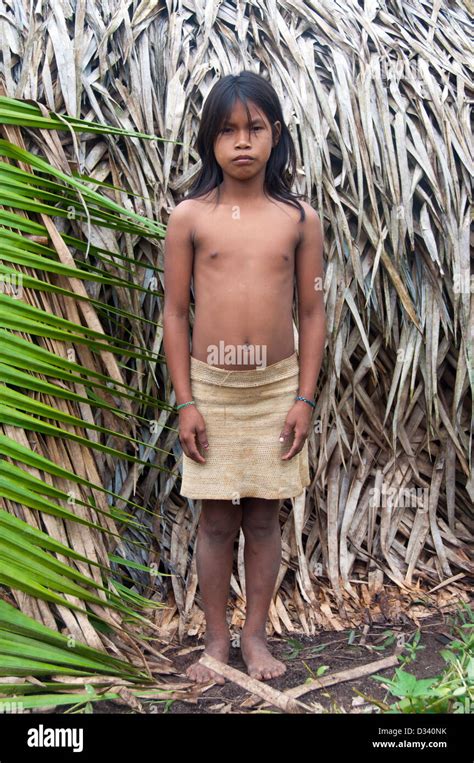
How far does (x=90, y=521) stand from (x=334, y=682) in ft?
2.57

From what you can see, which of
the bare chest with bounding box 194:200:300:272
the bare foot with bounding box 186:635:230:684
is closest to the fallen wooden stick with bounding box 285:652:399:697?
the bare foot with bounding box 186:635:230:684

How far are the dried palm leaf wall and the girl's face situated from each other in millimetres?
451

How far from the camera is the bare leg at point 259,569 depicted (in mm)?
2336

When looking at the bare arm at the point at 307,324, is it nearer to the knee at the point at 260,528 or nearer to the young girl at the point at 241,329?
the young girl at the point at 241,329

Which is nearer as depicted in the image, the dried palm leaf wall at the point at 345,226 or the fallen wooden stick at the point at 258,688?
the fallen wooden stick at the point at 258,688

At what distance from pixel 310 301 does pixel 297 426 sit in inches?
13.4

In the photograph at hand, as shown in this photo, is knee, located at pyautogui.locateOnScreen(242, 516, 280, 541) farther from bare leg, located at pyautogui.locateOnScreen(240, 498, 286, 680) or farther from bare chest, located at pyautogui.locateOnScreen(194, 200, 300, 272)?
bare chest, located at pyautogui.locateOnScreen(194, 200, 300, 272)

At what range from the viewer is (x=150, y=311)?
8.58 feet

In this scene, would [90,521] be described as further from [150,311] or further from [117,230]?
[117,230]

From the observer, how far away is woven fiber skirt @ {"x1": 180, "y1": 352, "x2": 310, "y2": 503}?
2.24 meters

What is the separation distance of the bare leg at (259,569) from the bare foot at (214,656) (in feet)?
0.19

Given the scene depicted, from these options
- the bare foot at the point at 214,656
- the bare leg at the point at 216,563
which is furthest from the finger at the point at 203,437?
the bare foot at the point at 214,656
